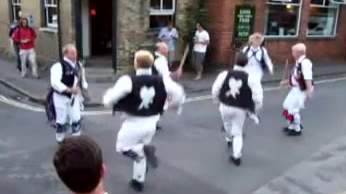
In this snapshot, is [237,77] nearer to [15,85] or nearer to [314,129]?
[314,129]

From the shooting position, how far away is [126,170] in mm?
6996

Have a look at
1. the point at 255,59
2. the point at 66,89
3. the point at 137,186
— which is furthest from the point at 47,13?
the point at 137,186

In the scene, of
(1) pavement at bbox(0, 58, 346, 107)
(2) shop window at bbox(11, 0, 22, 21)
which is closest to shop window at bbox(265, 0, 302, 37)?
(1) pavement at bbox(0, 58, 346, 107)

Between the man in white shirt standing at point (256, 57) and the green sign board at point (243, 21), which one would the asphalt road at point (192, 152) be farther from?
the green sign board at point (243, 21)

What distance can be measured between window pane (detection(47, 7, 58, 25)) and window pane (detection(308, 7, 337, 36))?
9571 millimetres

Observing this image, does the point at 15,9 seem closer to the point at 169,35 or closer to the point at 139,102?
the point at 169,35

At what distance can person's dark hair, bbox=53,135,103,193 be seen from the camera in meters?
2.28

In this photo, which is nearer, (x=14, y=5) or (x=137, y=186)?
(x=137, y=186)

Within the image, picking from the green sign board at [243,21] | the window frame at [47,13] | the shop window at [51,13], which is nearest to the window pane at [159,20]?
the green sign board at [243,21]

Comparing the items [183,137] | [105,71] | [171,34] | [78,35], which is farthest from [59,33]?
[183,137]

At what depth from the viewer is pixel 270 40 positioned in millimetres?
16812

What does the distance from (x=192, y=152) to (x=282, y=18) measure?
35.5 ft

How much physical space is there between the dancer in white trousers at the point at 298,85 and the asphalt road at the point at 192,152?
0.34 metres

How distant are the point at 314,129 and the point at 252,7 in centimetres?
709
